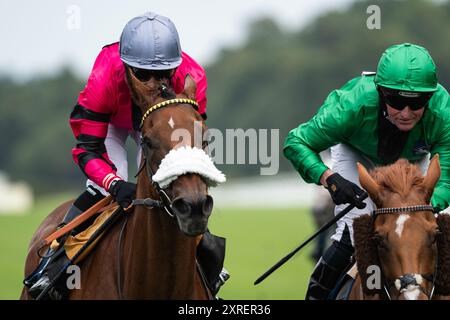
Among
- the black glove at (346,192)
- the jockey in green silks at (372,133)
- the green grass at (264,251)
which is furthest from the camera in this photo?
the green grass at (264,251)

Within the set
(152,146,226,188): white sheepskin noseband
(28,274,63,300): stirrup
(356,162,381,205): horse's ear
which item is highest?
(152,146,226,188): white sheepskin noseband

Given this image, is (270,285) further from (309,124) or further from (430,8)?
(430,8)

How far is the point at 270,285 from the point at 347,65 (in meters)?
56.6

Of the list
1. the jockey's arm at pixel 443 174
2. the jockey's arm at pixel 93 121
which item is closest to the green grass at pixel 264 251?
the jockey's arm at pixel 93 121

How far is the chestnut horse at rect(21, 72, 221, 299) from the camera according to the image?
223 inches

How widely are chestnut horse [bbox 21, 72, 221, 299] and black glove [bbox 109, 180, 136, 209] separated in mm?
119

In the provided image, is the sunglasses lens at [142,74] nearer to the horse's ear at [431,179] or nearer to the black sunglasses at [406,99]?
the black sunglasses at [406,99]

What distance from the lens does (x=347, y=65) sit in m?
72.2

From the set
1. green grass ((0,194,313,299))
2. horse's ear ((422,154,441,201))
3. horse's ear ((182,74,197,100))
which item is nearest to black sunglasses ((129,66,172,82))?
horse's ear ((182,74,197,100))

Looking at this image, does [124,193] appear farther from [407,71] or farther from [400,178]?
[407,71]

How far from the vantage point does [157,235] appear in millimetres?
6184

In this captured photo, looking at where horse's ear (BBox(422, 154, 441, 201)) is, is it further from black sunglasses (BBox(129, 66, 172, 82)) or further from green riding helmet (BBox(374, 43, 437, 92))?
black sunglasses (BBox(129, 66, 172, 82))

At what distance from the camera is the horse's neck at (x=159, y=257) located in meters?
6.17
